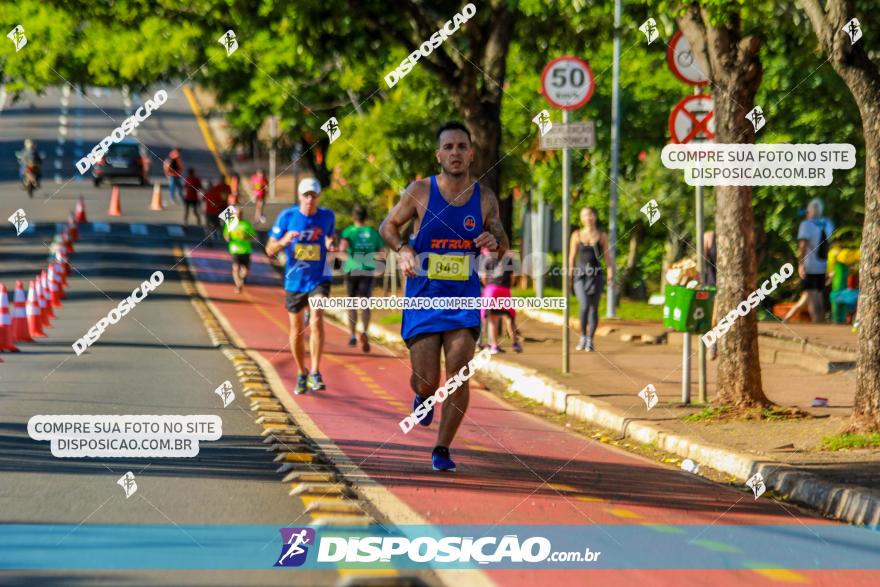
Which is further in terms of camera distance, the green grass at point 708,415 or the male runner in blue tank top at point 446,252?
the green grass at point 708,415

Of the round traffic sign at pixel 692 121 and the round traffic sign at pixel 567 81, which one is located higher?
the round traffic sign at pixel 567 81

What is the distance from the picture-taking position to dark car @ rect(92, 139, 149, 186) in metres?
61.0

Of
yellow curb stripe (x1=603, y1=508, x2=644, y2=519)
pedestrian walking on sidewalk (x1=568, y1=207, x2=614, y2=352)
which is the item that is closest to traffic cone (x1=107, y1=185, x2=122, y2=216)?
pedestrian walking on sidewalk (x1=568, y1=207, x2=614, y2=352)

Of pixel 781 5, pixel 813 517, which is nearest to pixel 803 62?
pixel 781 5

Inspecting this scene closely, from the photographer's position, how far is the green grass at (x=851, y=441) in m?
11.4

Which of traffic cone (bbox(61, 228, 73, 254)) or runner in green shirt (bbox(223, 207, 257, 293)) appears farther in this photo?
traffic cone (bbox(61, 228, 73, 254))

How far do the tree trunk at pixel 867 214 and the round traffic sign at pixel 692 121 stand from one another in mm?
2970

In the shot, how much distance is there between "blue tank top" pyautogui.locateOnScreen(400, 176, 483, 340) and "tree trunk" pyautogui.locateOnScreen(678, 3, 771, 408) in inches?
176

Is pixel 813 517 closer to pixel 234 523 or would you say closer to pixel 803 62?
pixel 234 523

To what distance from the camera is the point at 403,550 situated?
24.4 ft

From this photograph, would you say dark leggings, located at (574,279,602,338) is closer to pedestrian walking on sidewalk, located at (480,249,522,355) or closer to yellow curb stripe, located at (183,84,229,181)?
pedestrian walking on sidewalk, located at (480,249,522,355)

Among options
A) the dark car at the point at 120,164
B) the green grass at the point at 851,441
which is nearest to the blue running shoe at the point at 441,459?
the green grass at the point at 851,441

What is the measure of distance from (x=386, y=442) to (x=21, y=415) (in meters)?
2.84

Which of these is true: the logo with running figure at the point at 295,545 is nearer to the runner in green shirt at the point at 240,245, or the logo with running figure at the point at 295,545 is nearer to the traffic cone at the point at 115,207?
the runner in green shirt at the point at 240,245
